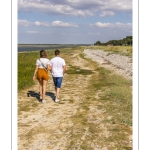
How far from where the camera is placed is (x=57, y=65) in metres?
9.70

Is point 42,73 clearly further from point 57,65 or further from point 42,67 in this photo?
point 57,65

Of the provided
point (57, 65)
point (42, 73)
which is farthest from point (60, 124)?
point (57, 65)

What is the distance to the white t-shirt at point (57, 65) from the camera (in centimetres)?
965

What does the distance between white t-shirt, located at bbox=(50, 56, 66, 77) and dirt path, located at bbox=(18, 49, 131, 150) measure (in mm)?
1158

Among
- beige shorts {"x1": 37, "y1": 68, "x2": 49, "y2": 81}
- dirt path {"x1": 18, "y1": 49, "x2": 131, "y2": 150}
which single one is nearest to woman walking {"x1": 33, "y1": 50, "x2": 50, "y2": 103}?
beige shorts {"x1": 37, "y1": 68, "x2": 49, "y2": 81}

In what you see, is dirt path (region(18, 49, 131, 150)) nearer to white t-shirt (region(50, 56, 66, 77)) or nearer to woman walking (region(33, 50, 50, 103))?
woman walking (region(33, 50, 50, 103))

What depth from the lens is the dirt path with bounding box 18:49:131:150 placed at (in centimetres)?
635

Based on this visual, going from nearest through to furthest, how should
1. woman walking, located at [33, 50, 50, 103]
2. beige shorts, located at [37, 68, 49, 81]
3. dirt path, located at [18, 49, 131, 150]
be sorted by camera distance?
dirt path, located at [18, 49, 131, 150], woman walking, located at [33, 50, 50, 103], beige shorts, located at [37, 68, 49, 81]

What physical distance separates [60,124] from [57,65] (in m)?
2.72

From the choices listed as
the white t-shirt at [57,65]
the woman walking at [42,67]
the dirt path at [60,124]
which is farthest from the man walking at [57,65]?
the dirt path at [60,124]
